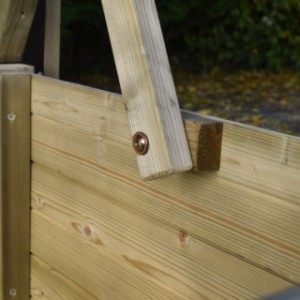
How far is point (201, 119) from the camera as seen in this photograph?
1.68m

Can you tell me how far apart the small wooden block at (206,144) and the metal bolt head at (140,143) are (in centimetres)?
12

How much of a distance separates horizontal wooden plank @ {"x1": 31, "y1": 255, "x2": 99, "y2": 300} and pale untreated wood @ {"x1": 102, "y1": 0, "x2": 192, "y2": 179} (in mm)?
750

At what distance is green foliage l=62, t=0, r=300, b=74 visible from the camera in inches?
433

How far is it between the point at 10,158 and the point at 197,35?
9747 millimetres

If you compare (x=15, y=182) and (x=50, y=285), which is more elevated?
(x=15, y=182)

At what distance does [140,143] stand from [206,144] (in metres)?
0.18

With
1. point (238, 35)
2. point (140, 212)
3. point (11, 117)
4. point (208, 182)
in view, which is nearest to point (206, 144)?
point (208, 182)

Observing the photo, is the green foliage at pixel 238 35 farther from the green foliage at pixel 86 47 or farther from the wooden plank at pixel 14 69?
the wooden plank at pixel 14 69

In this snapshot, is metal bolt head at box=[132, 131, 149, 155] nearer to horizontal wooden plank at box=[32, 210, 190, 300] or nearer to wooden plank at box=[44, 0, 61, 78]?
horizontal wooden plank at box=[32, 210, 190, 300]

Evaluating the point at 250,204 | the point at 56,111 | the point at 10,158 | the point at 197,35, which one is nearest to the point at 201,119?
the point at 250,204

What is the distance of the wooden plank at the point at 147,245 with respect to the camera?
1611mm

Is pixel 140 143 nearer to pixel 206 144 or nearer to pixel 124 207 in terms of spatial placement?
pixel 206 144

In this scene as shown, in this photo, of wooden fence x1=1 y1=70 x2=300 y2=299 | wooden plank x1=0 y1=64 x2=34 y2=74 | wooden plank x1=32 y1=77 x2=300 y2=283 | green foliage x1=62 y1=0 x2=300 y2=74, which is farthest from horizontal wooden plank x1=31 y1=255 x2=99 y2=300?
green foliage x1=62 y1=0 x2=300 y2=74

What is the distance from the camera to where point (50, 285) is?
2494 millimetres
